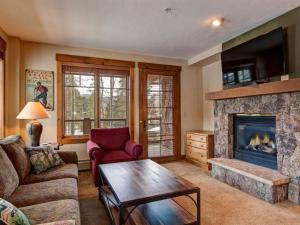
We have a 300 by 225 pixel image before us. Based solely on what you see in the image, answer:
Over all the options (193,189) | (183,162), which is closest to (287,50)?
(193,189)

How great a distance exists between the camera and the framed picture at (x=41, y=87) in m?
3.84

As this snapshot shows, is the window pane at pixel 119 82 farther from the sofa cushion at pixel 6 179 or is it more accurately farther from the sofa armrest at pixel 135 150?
the sofa cushion at pixel 6 179

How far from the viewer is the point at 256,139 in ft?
11.5

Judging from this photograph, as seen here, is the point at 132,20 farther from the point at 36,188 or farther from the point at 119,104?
the point at 36,188

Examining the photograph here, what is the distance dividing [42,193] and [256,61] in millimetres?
3352

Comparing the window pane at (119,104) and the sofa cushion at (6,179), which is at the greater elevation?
the window pane at (119,104)

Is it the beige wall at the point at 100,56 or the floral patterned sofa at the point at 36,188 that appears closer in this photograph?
the floral patterned sofa at the point at 36,188

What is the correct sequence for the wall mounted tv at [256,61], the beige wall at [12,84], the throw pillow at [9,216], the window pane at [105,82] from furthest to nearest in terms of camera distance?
the window pane at [105,82] → the beige wall at [12,84] → the wall mounted tv at [256,61] → the throw pillow at [9,216]

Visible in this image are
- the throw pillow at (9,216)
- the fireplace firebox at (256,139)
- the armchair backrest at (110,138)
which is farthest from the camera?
the armchair backrest at (110,138)

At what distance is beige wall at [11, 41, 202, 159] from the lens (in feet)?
12.7

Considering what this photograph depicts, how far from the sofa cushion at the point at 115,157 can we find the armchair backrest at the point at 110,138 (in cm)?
21

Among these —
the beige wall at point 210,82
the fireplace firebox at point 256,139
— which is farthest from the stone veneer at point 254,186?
the beige wall at point 210,82

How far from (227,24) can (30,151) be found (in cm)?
350

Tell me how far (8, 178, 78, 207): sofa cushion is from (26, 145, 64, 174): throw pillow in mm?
444
